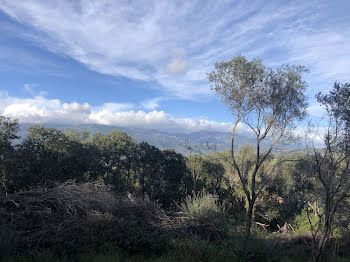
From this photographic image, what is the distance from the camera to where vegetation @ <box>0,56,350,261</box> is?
5.40m

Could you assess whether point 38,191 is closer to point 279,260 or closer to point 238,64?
point 279,260

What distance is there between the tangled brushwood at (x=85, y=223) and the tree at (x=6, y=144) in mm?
4964

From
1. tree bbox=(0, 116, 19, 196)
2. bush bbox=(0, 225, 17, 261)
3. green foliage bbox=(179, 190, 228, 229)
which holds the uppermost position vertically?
tree bbox=(0, 116, 19, 196)

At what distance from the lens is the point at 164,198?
15750 mm

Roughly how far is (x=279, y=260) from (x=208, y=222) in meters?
2.41

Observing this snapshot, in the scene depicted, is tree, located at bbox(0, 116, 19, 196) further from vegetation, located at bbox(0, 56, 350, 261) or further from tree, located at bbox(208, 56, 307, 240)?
tree, located at bbox(208, 56, 307, 240)

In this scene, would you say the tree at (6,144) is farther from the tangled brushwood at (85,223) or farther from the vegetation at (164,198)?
the tangled brushwood at (85,223)

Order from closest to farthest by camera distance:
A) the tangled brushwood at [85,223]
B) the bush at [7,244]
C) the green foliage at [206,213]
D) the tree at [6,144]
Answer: the bush at [7,244], the tangled brushwood at [85,223], the green foliage at [206,213], the tree at [6,144]

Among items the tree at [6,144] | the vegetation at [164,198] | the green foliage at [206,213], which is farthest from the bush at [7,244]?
the tree at [6,144]

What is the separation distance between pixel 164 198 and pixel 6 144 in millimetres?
9092

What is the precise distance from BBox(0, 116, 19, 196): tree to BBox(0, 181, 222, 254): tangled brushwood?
4.96 metres

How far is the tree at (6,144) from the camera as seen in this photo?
1105 centimetres

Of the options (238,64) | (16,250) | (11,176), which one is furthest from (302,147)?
(11,176)

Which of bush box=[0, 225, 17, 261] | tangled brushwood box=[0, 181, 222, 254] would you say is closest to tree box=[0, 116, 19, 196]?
tangled brushwood box=[0, 181, 222, 254]
